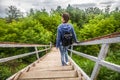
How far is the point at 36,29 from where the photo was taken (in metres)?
41.3

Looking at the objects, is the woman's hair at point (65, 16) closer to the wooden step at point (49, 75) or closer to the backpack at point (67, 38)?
the backpack at point (67, 38)

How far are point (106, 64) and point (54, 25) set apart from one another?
58.7 m

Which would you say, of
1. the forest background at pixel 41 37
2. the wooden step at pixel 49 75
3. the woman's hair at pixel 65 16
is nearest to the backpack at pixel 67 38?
the woman's hair at pixel 65 16

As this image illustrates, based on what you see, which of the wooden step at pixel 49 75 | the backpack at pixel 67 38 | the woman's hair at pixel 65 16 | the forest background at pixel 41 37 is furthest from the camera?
the forest background at pixel 41 37

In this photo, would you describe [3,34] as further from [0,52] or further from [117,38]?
[117,38]

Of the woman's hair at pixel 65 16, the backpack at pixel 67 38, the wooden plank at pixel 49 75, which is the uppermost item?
the woman's hair at pixel 65 16

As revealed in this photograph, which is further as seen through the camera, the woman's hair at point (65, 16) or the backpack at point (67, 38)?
the backpack at point (67, 38)

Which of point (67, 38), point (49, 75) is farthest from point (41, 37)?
point (49, 75)

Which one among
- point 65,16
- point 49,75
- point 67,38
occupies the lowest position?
point 49,75

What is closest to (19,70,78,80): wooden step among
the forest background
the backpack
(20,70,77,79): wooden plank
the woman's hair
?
(20,70,77,79): wooden plank

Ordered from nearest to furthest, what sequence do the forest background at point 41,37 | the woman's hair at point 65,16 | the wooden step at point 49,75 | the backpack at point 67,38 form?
the wooden step at point 49,75 < the woman's hair at point 65,16 < the backpack at point 67,38 < the forest background at point 41,37

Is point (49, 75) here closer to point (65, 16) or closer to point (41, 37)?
point (65, 16)

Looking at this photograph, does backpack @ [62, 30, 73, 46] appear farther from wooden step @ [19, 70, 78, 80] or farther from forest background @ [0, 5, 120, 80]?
forest background @ [0, 5, 120, 80]

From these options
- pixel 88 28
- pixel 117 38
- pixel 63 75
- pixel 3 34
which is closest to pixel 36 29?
pixel 3 34
